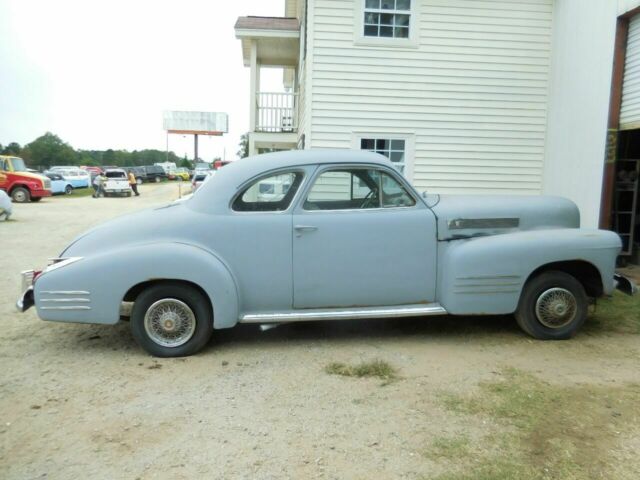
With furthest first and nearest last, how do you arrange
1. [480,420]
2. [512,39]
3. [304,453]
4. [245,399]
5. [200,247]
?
[512,39] → [200,247] → [245,399] → [480,420] → [304,453]

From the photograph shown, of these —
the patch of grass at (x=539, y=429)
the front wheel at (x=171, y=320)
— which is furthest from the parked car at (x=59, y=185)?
the patch of grass at (x=539, y=429)

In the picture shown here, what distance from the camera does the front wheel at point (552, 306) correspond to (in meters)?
5.07

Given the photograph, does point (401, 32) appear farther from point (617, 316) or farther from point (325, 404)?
point (325, 404)

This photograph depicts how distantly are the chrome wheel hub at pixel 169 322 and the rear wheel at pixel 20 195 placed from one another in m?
23.7

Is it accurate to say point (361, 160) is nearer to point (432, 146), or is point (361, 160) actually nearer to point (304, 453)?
point (304, 453)

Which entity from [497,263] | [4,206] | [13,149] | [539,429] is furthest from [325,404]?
[13,149]

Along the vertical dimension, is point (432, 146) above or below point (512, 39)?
below

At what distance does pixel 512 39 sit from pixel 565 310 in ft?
23.9

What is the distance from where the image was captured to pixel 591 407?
371 centimetres

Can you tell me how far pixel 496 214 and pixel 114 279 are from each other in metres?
3.44

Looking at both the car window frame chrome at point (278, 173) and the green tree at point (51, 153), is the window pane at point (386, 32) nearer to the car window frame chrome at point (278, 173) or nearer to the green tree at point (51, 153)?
the car window frame chrome at point (278, 173)

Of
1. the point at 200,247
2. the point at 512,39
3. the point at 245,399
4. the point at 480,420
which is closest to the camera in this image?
the point at 480,420

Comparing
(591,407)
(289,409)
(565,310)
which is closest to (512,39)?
(565,310)

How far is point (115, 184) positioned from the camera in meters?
32.2
